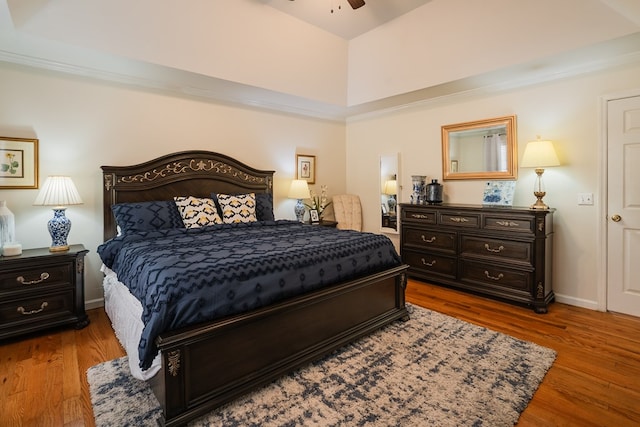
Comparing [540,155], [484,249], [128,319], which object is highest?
[540,155]

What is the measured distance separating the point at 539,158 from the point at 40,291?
4758 mm

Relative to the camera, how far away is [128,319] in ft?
6.98

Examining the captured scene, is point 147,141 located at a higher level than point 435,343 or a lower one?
higher

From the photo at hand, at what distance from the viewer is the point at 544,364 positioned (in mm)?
2232

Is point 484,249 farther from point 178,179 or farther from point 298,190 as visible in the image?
point 178,179

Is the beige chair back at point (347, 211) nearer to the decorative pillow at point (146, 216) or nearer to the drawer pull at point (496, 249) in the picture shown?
the drawer pull at point (496, 249)

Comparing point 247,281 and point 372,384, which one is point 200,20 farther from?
point 372,384

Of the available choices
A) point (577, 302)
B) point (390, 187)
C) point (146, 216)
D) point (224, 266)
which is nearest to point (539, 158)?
point (577, 302)

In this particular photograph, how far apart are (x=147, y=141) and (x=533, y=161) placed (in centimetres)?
417

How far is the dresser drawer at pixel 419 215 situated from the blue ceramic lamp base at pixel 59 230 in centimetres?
372

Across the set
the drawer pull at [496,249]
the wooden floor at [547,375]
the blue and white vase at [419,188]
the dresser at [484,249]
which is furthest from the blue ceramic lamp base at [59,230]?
the drawer pull at [496,249]

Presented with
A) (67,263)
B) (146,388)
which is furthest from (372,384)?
(67,263)

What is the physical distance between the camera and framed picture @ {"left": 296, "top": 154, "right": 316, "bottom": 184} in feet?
16.4

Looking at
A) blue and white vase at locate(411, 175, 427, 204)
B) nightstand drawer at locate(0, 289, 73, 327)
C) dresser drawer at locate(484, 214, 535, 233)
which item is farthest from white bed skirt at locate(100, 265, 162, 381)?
blue and white vase at locate(411, 175, 427, 204)
